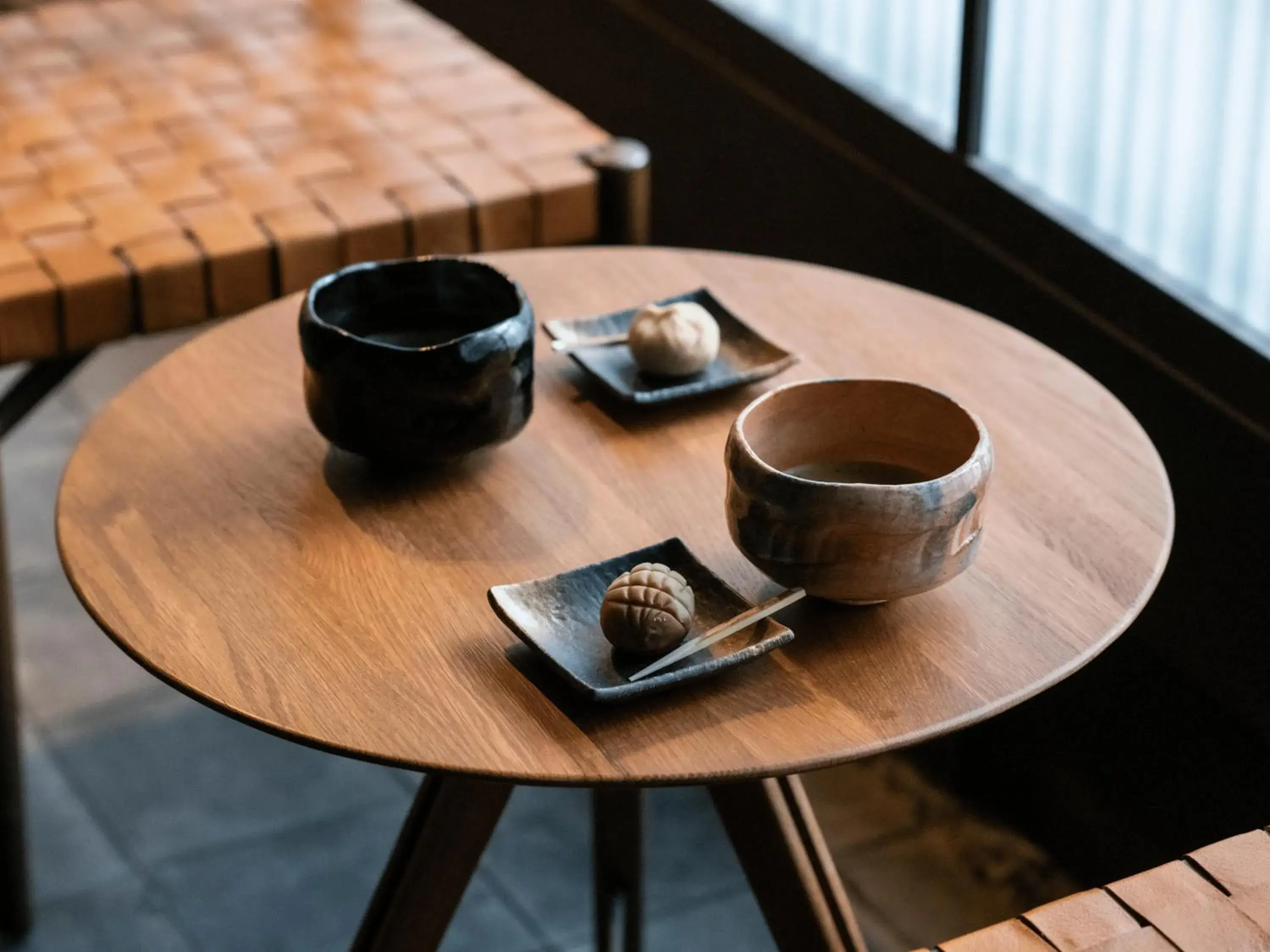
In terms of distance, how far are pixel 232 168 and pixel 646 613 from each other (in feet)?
2.59

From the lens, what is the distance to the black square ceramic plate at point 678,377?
99 cm

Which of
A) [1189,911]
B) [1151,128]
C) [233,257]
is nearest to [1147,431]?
[1151,128]

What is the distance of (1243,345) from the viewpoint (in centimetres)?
117

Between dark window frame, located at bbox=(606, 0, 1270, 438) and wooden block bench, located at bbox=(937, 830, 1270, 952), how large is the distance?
1.53 ft

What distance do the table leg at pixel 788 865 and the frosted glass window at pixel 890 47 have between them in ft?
2.24

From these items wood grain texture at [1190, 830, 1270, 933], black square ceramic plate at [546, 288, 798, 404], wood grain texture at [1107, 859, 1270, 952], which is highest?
black square ceramic plate at [546, 288, 798, 404]

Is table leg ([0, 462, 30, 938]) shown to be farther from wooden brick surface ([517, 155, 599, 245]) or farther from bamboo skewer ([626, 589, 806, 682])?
bamboo skewer ([626, 589, 806, 682])

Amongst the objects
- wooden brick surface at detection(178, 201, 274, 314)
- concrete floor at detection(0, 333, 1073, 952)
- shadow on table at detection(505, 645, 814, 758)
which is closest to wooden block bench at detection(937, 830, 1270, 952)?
shadow on table at detection(505, 645, 814, 758)

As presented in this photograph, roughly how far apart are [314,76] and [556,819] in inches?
28.8

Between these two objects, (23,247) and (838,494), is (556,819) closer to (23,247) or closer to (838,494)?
(23,247)

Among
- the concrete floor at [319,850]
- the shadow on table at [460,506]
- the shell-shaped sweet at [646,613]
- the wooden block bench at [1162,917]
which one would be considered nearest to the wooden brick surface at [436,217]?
the shadow on table at [460,506]

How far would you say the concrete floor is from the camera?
1.47 m

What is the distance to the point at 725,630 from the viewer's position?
78cm

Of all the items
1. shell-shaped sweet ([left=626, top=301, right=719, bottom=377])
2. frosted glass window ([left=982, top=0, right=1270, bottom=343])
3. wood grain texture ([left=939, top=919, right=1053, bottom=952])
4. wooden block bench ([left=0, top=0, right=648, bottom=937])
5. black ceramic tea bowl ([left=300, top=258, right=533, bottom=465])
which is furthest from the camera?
wooden block bench ([left=0, top=0, right=648, bottom=937])
